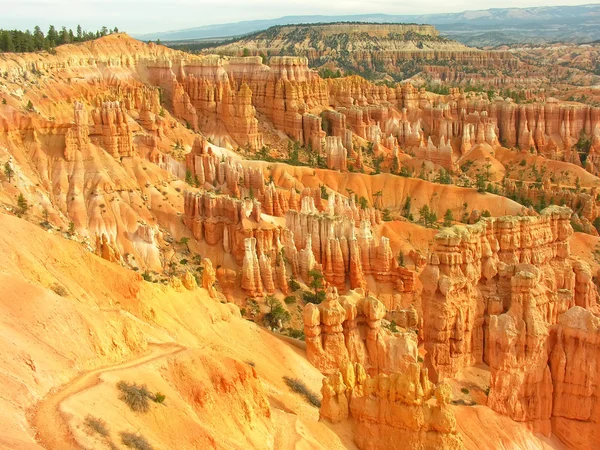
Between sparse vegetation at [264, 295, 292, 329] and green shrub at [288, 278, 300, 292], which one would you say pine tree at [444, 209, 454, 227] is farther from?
sparse vegetation at [264, 295, 292, 329]

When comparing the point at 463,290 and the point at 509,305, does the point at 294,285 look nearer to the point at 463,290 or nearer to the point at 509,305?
the point at 463,290

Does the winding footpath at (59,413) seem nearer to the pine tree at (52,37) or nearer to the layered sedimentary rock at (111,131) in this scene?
the layered sedimentary rock at (111,131)

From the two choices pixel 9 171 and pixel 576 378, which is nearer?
pixel 576 378

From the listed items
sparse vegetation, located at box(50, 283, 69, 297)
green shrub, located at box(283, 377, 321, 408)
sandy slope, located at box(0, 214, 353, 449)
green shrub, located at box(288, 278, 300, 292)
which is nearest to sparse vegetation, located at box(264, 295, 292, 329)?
green shrub, located at box(288, 278, 300, 292)

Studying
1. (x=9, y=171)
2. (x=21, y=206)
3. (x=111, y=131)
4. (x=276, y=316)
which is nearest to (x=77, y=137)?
(x=111, y=131)

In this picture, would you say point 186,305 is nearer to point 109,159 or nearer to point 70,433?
point 70,433

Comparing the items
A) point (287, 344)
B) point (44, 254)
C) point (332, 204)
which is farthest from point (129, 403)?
point (332, 204)
